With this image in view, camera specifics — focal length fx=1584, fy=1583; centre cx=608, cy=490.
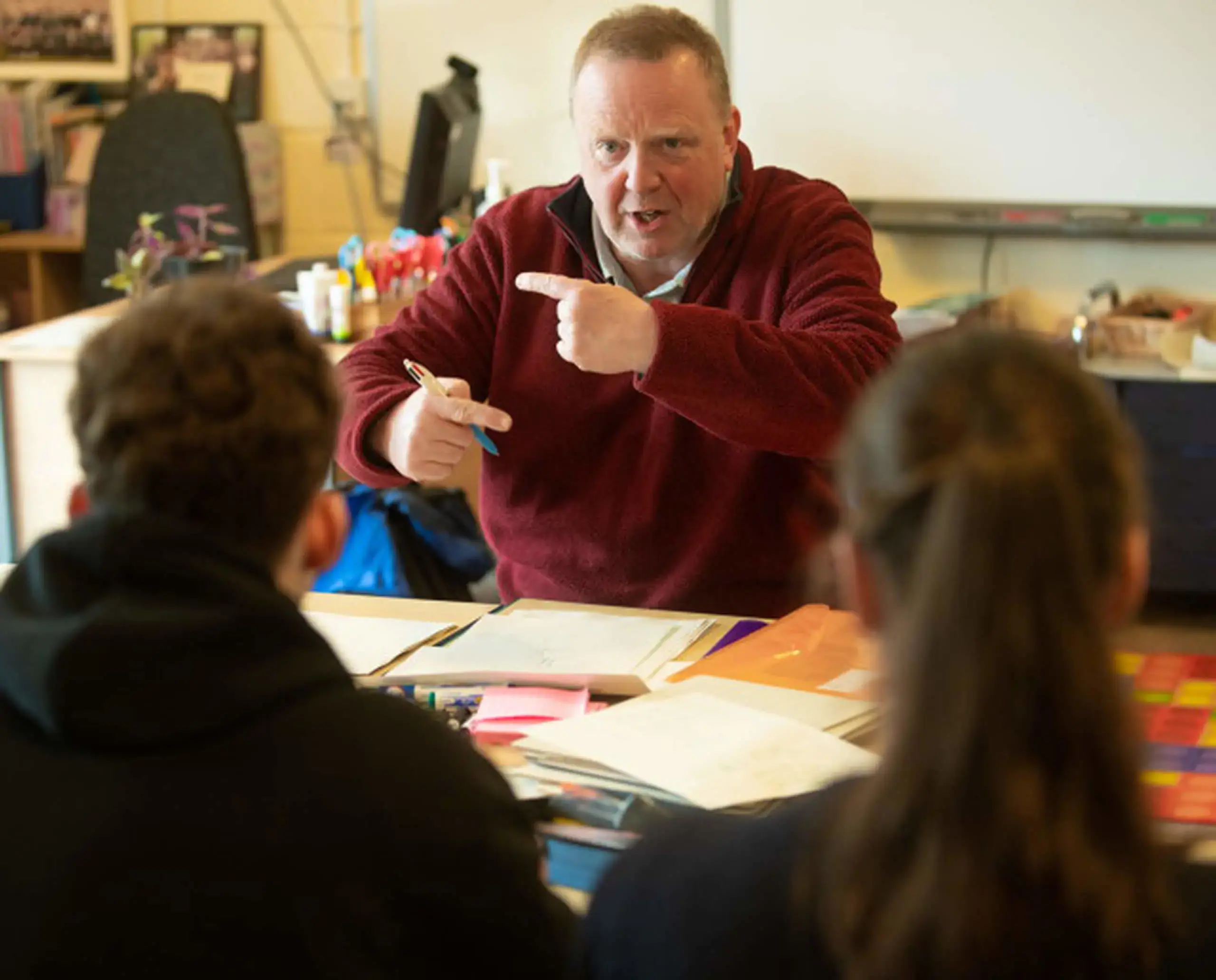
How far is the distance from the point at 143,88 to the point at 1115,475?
4.09 meters

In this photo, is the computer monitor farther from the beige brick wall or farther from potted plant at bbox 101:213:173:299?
the beige brick wall

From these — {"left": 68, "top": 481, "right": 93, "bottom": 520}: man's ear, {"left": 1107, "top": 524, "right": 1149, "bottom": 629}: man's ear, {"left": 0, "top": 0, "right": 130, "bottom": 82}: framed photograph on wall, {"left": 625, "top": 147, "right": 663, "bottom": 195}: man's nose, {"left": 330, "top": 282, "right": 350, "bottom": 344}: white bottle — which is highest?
{"left": 0, "top": 0, "right": 130, "bottom": 82}: framed photograph on wall

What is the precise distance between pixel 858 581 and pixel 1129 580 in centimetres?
12

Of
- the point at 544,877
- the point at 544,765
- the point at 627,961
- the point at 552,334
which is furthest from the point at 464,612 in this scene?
the point at 627,961

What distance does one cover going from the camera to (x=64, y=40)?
4.20 m

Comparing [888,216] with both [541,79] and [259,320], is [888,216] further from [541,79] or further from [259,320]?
[259,320]

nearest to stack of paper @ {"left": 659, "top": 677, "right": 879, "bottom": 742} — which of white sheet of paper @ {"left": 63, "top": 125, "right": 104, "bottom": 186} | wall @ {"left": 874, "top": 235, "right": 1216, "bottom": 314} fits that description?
wall @ {"left": 874, "top": 235, "right": 1216, "bottom": 314}

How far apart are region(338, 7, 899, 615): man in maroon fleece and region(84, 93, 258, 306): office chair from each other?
181 centimetres

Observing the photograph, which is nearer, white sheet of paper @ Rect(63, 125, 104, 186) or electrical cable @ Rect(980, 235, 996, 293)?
electrical cable @ Rect(980, 235, 996, 293)

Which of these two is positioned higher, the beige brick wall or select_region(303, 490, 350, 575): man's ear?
the beige brick wall

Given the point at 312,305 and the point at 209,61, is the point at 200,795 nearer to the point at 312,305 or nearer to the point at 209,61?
the point at 312,305

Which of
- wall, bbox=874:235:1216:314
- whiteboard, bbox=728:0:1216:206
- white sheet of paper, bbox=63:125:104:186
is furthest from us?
white sheet of paper, bbox=63:125:104:186

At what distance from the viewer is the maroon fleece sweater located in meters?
1.87

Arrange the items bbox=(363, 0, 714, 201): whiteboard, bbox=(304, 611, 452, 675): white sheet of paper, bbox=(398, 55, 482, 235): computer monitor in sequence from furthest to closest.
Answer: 1. bbox=(363, 0, 714, 201): whiteboard
2. bbox=(398, 55, 482, 235): computer monitor
3. bbox=(304, 611, 452, 675): white sheet of paper
